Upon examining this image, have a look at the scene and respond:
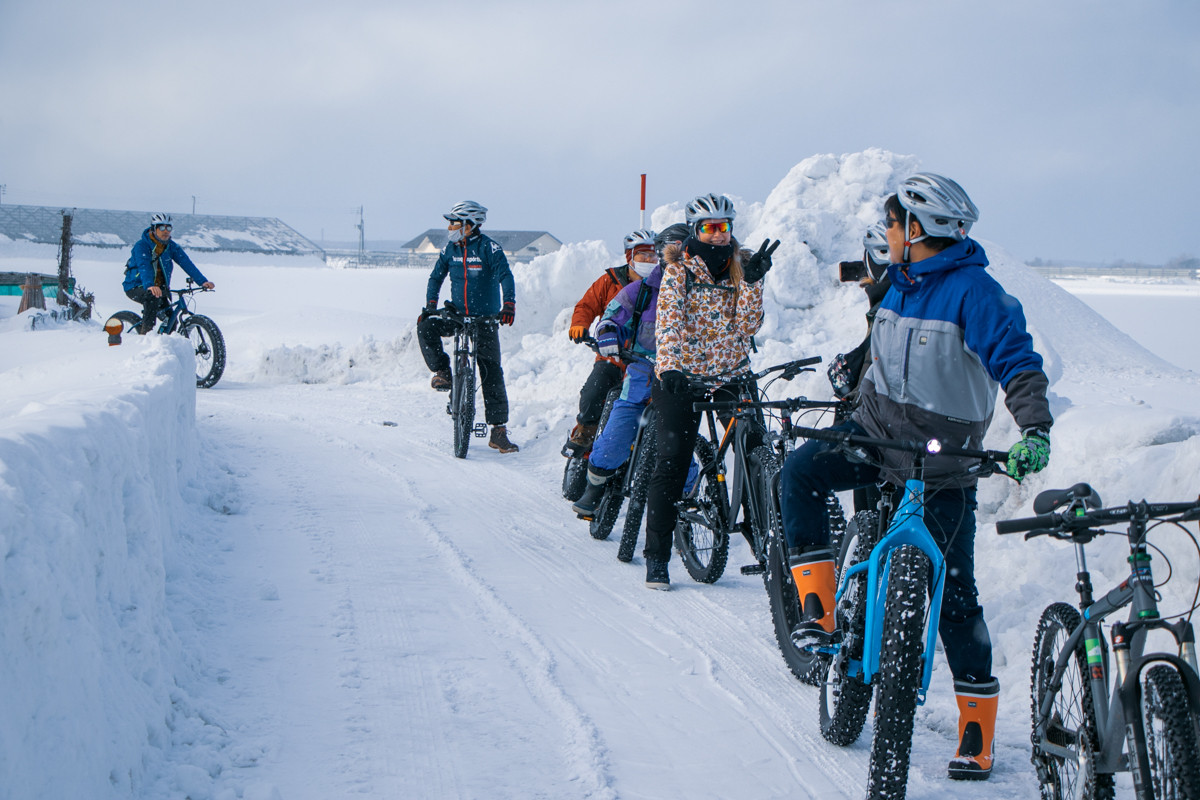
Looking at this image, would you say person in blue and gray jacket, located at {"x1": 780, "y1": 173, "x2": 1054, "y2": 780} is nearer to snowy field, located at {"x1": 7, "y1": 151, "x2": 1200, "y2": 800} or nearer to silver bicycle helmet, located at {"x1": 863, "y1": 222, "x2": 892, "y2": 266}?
snowy field, located at {"x1": 7, "y1": 151, "x2": 1200, "y2": 800}

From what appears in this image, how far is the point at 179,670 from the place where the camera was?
356 centimetres

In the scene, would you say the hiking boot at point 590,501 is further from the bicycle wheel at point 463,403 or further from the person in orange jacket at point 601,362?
the bicycle wheel at point 463,403

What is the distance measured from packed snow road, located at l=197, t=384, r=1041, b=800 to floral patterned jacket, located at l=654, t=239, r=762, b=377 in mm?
1355

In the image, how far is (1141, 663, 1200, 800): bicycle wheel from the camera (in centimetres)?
211

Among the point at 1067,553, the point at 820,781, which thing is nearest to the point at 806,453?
the point at 820,781

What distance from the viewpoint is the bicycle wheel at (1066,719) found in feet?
8.13

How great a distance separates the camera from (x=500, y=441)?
9.40m

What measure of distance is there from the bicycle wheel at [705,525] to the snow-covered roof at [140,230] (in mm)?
63756

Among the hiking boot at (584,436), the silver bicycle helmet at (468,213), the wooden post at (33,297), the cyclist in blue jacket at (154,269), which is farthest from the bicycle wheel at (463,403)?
the wooden post at (33,297)

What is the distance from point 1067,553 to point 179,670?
4.22m

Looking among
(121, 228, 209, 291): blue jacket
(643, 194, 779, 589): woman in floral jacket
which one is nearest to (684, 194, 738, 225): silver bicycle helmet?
(643, 194, 779, 589): woman in floral jacket

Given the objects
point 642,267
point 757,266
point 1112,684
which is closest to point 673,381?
point 757,266

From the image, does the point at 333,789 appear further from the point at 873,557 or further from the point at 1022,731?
the point at 1022,731

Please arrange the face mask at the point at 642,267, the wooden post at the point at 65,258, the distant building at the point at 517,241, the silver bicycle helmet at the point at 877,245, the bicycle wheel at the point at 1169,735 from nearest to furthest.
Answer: the bicycle wheel at the point at 1169,735 < the silver bicycle helmet at the point at 877,245 < the face mask at the point at 642,267 < the wooden post at the point at 65,258 < the distant building at the point at 517,241
